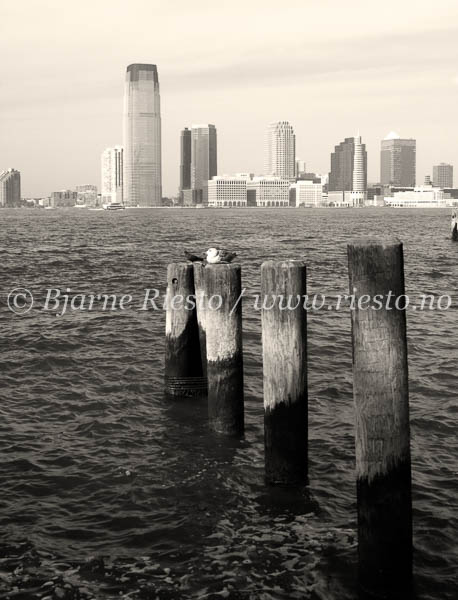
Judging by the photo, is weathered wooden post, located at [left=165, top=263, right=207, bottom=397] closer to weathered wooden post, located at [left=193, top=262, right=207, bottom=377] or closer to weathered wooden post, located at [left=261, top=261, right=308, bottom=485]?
weathered wooden post, located at [left=193, top=262, right=207, bottom=377]

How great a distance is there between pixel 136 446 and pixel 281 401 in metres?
3.12

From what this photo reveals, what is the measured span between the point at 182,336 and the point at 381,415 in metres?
6.15

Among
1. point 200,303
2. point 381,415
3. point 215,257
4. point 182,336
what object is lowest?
point 182,336

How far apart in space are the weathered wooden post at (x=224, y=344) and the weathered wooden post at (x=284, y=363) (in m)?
1.35

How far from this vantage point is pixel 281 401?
29.7ft

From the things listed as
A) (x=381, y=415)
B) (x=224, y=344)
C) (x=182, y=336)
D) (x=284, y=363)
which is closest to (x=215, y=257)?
(x=224, y=344)

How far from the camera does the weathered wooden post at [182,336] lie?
1249 centimetres

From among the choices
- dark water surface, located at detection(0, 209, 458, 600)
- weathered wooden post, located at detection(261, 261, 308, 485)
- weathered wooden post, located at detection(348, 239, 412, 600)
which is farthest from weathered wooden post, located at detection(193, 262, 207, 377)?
weathered wooden post, located at detection(348, 239, 412, 600)

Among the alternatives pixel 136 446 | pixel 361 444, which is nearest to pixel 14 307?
pixel 136 446

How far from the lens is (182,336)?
12.7 m

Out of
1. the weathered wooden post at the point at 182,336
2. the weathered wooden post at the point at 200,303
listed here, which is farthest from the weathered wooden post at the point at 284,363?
the weathered wooden post at the point at 182,336

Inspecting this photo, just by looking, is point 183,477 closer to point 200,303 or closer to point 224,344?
point 224,344

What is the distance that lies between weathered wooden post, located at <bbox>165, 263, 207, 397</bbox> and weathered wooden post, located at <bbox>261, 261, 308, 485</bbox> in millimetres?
3573

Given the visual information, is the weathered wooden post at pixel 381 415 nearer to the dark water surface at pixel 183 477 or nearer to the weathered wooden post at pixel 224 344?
the dark water surface at pixel 183 477
